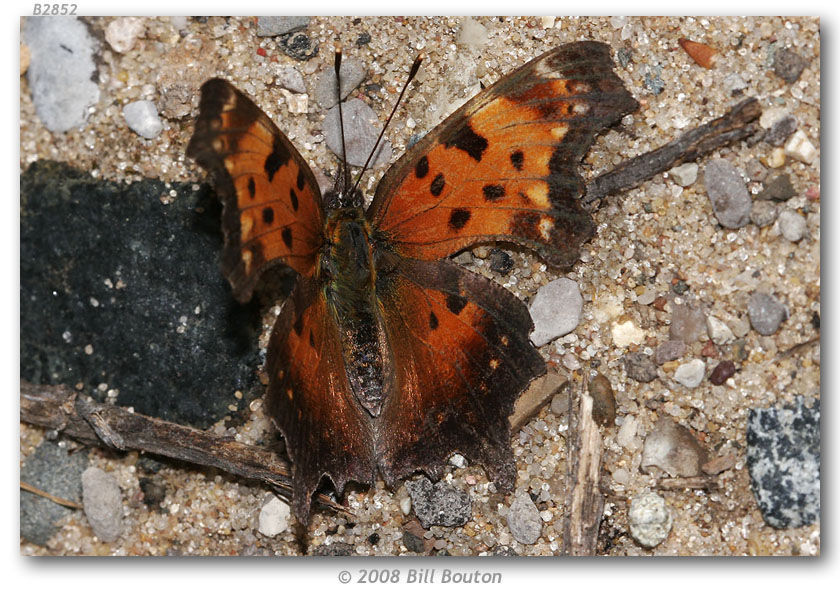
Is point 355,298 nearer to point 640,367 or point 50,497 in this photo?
point 640,367

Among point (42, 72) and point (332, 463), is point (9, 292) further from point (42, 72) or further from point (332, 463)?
point (332, 463)

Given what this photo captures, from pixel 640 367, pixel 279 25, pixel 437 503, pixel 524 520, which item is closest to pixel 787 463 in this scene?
pixel 640 367

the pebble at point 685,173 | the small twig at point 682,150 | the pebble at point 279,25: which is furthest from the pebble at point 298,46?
the pebble at point 685,173

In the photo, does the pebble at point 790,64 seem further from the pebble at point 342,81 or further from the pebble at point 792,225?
the pebble at point 342,81

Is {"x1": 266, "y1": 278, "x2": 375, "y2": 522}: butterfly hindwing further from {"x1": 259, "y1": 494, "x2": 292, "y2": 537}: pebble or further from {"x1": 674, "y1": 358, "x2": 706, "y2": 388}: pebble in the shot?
{"x1": 674, "y1": 358, "x2": 706, "y2": 388}: pebble

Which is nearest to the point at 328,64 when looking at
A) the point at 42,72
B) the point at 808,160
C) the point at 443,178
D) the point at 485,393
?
the point at 443,178
